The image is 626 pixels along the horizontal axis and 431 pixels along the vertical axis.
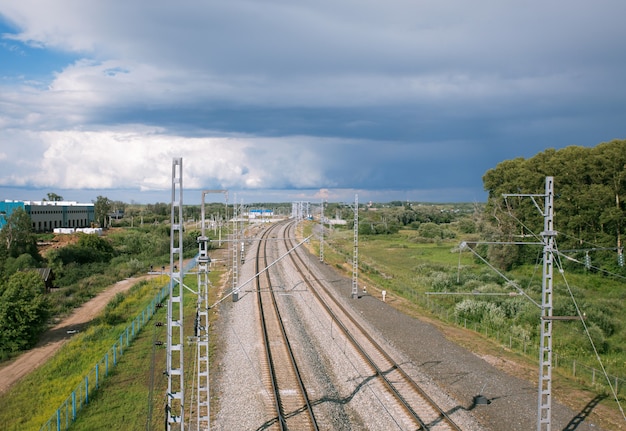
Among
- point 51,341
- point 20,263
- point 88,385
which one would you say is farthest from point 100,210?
point 88,385

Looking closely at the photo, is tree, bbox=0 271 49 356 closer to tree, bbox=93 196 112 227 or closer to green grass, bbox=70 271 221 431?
green grass, bbox=70 271 221 431

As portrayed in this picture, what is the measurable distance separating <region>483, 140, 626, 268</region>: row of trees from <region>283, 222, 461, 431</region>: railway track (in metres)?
25.3

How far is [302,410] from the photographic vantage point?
16891 mm

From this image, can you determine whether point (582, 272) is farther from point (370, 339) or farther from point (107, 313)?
point (107, 313)

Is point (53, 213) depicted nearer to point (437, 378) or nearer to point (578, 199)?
point (578, 199)

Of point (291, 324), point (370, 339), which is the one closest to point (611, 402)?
point (370, 339)

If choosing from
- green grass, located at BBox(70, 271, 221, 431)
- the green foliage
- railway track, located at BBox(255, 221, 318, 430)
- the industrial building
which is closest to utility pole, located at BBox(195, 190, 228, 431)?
green grass, located at BBox(70, 271, 221, 431)

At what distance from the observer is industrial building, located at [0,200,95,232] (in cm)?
9850

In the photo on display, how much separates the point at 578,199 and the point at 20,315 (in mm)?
47389

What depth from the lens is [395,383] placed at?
63.3 feet

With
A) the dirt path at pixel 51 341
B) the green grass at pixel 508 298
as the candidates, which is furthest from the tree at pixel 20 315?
the green grass at pixel 508 298

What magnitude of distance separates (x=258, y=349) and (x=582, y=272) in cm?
3941

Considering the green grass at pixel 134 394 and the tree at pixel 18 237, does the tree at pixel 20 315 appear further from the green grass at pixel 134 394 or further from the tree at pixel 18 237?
the tree at pixel 18 237

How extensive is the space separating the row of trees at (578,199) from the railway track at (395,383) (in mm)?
25314
